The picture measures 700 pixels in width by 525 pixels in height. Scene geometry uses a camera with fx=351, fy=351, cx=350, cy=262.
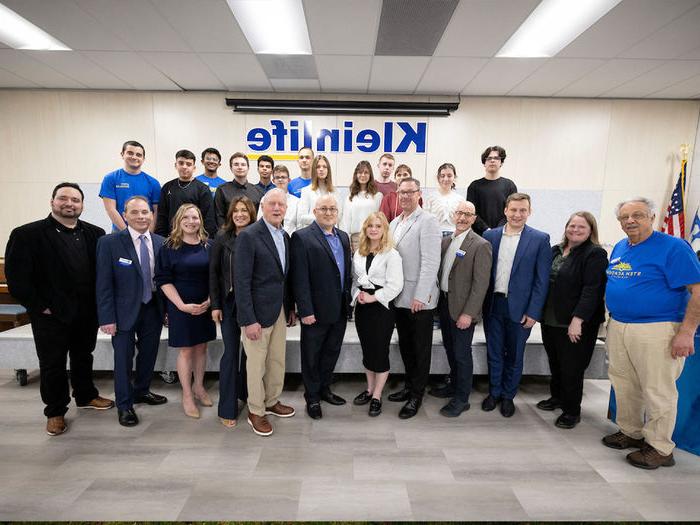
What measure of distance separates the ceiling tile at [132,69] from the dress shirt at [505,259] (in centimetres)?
517

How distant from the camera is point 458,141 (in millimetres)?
6301

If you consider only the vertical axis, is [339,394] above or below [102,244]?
below

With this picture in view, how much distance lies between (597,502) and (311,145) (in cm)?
589

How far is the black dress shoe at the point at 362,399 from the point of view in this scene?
3.11 metres

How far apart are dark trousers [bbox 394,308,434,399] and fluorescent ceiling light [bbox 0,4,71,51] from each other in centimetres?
521

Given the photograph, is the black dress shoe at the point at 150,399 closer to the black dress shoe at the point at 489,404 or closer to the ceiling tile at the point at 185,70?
the black dress shoe at the point at 489,404

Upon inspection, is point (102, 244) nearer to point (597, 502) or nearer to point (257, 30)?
point (257, 30)

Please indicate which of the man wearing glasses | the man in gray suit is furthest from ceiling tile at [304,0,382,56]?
the man in gray suit

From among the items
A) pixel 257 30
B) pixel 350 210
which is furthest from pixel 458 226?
pixel 257 30

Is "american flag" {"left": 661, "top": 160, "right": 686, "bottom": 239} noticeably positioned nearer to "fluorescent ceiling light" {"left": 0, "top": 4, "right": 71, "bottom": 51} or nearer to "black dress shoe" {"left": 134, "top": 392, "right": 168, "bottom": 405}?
"black dress shoe" {"left": 134, "top": 392, "right": 168, "bottom": 405}

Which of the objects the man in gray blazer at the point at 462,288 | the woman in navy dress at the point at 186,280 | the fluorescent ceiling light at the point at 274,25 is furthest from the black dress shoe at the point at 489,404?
the fluorescent ceiling light at the point at 274,25

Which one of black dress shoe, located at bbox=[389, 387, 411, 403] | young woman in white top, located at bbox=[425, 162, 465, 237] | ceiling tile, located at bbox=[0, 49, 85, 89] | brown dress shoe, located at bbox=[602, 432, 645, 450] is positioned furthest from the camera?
ceiling tile, located at bbox=[0, 49, 85, 89]

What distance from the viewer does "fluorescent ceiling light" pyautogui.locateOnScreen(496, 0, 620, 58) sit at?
139 inches

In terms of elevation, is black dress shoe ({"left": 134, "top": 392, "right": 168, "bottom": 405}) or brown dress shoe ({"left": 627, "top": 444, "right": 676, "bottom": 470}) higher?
brown dress shoe ({"left": 627, "top": 444, "right": 676, "bottom": 470})
